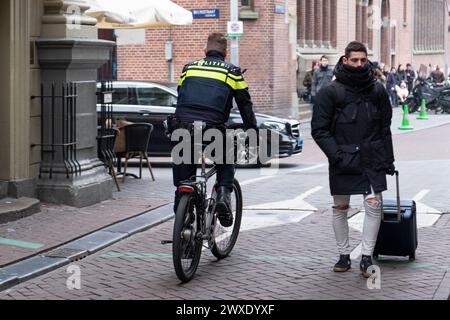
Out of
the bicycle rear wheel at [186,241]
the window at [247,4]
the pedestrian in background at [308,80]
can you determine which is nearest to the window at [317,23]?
the pedestrian in background at [308,80]

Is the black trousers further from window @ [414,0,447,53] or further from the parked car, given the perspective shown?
window @ [414,0,447,53]

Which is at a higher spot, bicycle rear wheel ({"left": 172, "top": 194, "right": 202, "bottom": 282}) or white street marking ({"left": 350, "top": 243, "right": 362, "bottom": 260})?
bicycle rear wheel ({"left": 172, "top": 194, "right": 202, "bottom": 282})

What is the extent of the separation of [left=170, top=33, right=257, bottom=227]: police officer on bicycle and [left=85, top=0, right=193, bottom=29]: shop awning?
5.04 metres

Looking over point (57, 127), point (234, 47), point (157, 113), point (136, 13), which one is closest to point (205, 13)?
point (234, 47)

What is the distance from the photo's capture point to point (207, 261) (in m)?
8.55

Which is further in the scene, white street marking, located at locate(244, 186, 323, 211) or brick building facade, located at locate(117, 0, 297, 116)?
brick building facade, located at locate(117, 0, 297, 116)

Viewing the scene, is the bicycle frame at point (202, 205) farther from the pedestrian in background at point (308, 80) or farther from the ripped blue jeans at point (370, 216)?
the pedestrian in background at point (308, 80)

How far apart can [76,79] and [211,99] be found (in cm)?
414

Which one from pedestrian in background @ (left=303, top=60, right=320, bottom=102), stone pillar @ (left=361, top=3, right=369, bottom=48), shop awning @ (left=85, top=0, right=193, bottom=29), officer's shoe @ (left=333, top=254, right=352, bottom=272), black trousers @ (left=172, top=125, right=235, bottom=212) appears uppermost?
stone pillar @ (left=361, top=3, right=369, bottom=48)

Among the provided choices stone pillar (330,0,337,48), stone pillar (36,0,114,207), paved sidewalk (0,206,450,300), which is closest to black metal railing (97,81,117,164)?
stone pillar (36,0,114,207)

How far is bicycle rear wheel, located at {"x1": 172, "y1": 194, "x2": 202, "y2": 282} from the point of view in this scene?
23.9 feet

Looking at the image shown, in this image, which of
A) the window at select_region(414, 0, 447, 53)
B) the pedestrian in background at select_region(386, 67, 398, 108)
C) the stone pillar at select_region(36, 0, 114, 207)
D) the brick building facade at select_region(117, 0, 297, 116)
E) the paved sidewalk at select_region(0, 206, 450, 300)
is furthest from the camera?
the window at select_region(414, 0, 447, 53)

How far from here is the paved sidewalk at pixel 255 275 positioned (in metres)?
7.22
